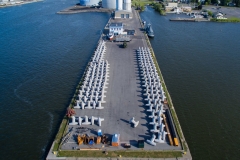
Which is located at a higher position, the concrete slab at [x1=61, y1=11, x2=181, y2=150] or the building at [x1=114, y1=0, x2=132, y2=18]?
the building at [x1=114, y1=0, x2=132, y2=18]

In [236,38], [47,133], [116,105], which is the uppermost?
[236,38]

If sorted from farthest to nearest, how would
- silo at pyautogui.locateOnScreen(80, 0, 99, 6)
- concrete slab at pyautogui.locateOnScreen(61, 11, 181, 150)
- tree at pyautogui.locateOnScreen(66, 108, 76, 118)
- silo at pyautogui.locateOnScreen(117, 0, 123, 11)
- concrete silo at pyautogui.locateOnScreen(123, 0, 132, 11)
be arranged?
silo at pyautogui.locateOnScreen(80, 0, 99, 6) → silo at pyautogui.locateOnScreen(117, 0, 123, 11) → concrete silo at pyautogui.locateOnScreen(123, 0, 132, 11) → tree at pyautogui.locateOnScreen(66, 108, 76, 118) → concrete slab at pyautogui.locateOnScreen(61, 11, 181, 150)

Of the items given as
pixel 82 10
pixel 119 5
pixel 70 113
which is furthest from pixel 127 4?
pixel 70 113

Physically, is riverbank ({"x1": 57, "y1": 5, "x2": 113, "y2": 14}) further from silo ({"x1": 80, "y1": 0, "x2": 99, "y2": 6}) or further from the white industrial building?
the white industrial building

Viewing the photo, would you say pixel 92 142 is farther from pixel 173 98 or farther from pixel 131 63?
pixel 131 63

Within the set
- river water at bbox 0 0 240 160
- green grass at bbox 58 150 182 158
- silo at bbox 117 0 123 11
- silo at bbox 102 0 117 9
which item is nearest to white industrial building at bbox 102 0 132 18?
silo at bbox 117 0 123 11

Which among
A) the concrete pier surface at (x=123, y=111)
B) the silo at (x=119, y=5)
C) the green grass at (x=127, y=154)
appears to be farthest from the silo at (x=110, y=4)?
the green grass at (x=127, y=154)

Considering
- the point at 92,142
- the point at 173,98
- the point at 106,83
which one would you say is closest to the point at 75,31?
the point at 106,83

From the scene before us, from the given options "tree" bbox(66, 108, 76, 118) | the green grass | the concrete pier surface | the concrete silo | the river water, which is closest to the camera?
the green grass

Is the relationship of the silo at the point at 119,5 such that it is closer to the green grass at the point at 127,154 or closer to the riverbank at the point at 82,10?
the riverbank at the point at 82,10
